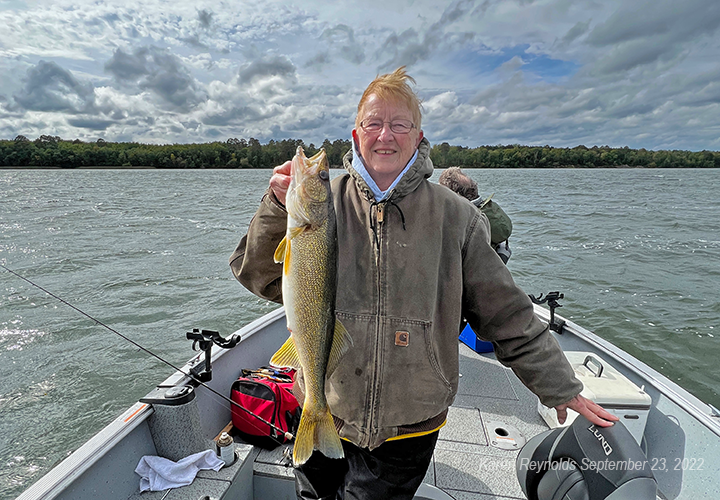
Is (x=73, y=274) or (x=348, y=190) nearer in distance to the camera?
(x=348, y=190)

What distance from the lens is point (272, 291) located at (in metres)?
2.14

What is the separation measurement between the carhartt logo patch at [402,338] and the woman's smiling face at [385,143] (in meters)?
0.67

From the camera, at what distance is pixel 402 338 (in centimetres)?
180

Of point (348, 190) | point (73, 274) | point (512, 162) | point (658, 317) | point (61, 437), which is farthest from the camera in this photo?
point (512, 162)

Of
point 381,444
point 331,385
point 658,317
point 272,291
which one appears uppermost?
point 272,291

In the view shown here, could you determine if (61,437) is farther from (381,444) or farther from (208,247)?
(208,247)

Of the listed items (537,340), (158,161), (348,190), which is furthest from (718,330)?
(158,161)

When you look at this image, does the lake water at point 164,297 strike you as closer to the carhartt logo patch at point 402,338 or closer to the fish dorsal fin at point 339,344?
the fish dorsal fin at point 339,344

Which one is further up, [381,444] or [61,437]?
[381,444]

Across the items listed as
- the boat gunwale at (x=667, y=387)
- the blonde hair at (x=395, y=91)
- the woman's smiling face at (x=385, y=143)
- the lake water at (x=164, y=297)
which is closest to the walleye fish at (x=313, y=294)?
the woman's smiling face at (x=385, y=143)

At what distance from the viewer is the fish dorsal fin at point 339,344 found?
6.01 feet

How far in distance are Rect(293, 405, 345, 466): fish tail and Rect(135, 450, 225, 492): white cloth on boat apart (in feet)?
4.58

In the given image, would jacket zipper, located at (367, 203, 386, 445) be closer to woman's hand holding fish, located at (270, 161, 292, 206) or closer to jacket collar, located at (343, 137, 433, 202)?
jacket collar, located at (343, 137, 433, 202)

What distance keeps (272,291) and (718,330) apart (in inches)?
413
